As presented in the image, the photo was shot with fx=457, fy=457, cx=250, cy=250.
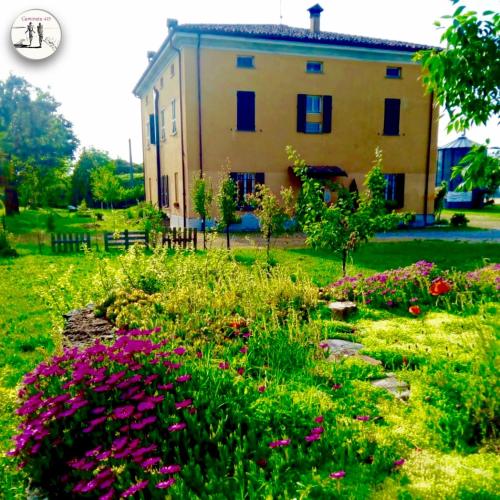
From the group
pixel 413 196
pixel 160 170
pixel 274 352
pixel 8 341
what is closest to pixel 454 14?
pixel 274 352

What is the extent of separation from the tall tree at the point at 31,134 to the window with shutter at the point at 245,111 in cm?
1743

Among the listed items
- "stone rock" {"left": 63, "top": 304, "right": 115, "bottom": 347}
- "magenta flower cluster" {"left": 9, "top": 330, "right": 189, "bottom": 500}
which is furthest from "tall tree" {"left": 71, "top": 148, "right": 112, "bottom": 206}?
"magenta flower cluster" {"left": 9, "top": 330, "right": 189, "bottom": 500}

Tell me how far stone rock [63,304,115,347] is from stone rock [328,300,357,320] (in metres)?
2.85

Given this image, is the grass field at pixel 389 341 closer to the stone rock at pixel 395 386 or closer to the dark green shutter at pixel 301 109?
the stone rock at pixel 395 386

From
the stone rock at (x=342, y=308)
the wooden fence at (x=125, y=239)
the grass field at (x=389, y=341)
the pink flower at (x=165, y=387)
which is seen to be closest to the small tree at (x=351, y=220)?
the grass field at (x=389, y=341)

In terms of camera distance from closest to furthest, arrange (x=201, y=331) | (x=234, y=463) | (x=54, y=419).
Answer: (x=234, y=463) → (x=54, y=419) → (x=201, y=331)

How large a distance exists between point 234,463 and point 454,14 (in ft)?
14.9

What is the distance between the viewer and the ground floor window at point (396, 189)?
21.3 m

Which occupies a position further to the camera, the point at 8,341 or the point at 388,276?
the point at 388,276

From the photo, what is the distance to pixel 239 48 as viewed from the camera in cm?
1786

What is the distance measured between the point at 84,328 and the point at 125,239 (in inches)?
368

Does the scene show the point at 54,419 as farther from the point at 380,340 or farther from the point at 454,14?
the point at 454,14

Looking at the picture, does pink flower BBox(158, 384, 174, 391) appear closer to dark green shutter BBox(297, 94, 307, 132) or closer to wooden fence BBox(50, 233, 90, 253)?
wooden fence BBox(50, 233, 90, 253)

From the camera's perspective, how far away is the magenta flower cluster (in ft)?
8.22
